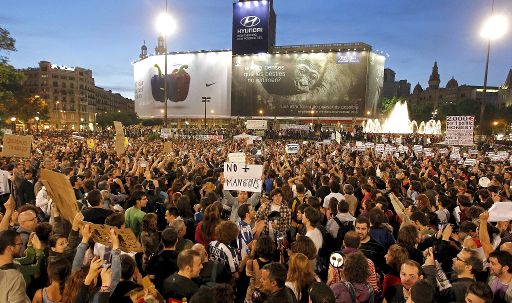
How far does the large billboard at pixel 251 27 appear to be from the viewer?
65688 mm

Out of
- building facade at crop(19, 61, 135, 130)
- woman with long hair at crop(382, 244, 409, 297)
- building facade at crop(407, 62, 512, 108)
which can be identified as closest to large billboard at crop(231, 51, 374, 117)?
building facade at crop(407, 62, 512, 108)

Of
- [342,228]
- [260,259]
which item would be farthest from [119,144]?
[260,259]

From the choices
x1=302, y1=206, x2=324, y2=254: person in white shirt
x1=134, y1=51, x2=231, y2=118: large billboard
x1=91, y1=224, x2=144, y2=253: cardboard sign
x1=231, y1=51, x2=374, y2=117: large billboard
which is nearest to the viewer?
x1=91, y1=224, x2=144, y2=253: cardboard sign

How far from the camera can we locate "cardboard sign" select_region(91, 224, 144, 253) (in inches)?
149

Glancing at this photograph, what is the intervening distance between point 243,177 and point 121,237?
3512 mm

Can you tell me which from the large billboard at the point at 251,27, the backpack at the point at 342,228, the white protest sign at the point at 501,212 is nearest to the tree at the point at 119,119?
the large billboard at the point at 251,27

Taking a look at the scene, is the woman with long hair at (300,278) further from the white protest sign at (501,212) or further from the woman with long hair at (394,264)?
the white protest sign at (501,212)

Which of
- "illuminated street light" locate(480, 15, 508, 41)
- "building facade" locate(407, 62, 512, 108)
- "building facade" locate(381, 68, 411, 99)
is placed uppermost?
"building facade" locate(381, 68, 411, 99)

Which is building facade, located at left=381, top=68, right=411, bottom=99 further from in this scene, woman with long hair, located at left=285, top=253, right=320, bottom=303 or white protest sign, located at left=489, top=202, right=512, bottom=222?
woman with long hair, located at left=285, top=253, right=320, bottom=303

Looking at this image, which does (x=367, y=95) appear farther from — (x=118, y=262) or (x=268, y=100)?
(x=118, y=262)

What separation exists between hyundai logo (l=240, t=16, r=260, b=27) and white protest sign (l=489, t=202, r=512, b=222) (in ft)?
212

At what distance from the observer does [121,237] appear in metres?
3.88

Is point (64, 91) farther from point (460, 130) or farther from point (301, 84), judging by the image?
point (460, 130)

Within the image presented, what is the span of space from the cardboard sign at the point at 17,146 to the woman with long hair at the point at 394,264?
363 inches
